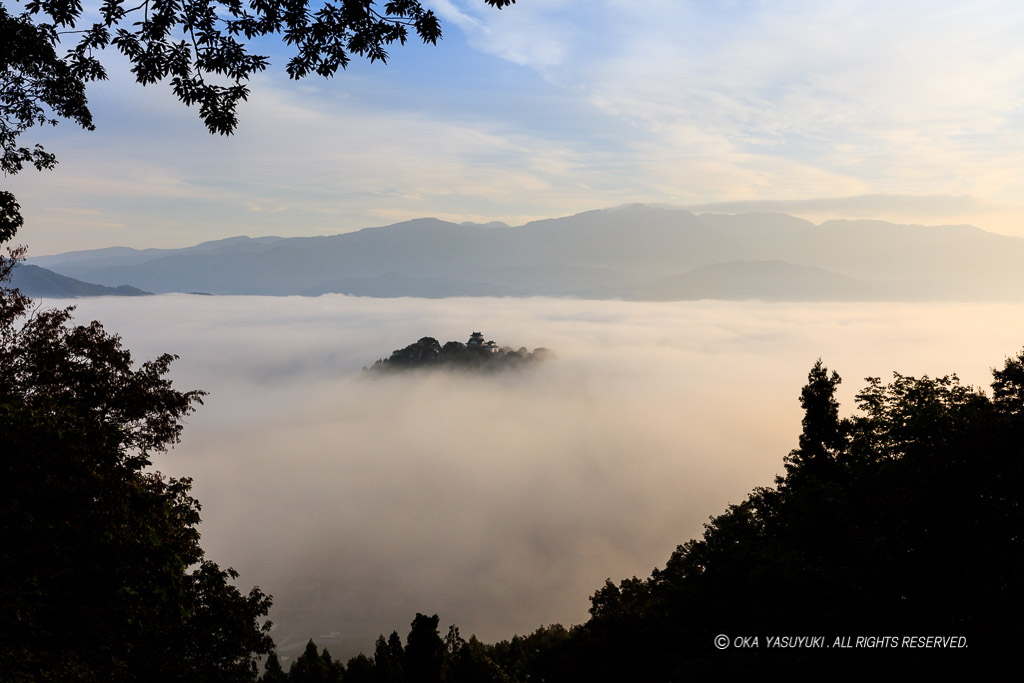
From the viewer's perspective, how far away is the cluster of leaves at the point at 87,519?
892 centimetres

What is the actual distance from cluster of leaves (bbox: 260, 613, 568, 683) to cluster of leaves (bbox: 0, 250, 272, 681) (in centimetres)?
1227

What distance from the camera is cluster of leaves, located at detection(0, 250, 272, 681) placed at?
8.92m

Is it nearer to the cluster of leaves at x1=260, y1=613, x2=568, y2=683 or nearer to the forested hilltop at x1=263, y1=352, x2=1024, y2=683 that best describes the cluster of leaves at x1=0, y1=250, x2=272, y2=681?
the cluster of leaves at x1=260, y1=613, x2=568, y2=683

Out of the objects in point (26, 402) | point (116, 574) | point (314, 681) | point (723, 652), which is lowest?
point (314, 681)

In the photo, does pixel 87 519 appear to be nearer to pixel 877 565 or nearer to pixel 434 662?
pixel 877 565

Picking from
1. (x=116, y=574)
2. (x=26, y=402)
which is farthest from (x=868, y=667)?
(x=26, y=402)

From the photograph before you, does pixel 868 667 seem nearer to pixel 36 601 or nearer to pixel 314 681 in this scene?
pixel 36 601

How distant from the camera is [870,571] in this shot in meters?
13.4

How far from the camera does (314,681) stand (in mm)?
48500

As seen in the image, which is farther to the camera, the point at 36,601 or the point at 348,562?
the point at 348,562

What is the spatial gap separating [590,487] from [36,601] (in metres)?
194

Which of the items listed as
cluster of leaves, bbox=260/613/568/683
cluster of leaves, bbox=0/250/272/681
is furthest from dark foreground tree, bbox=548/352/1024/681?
cluster of leaves, bbox=0/250/272/681

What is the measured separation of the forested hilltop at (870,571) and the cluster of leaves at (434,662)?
1.68 metres

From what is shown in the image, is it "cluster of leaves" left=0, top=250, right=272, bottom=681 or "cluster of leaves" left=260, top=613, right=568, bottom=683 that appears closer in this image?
"cluster of leaves" left=0, top=250, right=272, bottom=681
